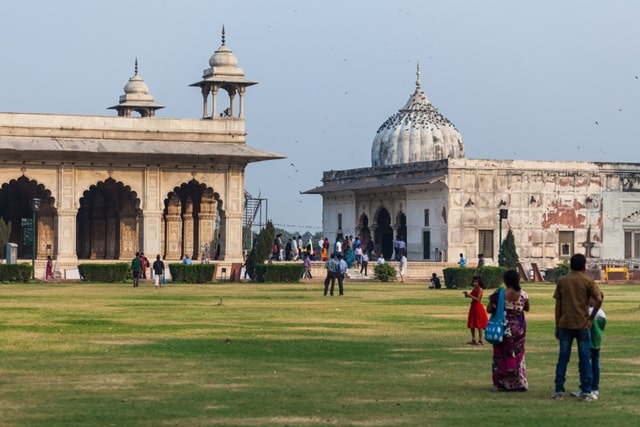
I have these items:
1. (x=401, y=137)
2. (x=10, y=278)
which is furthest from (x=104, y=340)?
(x=401, y=137)

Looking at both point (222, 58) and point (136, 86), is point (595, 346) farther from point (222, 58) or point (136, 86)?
point (136, 86)

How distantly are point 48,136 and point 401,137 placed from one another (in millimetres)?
24362

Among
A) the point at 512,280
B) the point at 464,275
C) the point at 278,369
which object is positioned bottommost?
the point at 278,369

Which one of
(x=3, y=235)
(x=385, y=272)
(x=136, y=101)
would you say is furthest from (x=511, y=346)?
(x=136, y=101)

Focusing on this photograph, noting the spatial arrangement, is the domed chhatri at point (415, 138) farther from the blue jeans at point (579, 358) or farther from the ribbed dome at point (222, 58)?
the blue jeans at point (579, 358)

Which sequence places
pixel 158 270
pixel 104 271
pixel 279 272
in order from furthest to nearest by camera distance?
pixel 279 272 < pixel 104 271 < pixel 158 270

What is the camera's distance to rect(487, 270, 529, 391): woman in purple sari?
1392 centimetres

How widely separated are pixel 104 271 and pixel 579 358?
3182 cm

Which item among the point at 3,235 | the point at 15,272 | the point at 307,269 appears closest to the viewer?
the point at 15,272

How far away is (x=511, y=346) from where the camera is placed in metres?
14.2

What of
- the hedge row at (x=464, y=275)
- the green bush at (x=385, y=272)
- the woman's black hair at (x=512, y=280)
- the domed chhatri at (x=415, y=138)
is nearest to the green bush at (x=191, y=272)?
the green bush at (x=385, y=272)

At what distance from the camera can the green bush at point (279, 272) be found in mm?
45469

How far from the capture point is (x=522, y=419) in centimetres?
1195

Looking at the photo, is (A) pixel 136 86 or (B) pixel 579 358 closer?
(B) pixel 579 358
